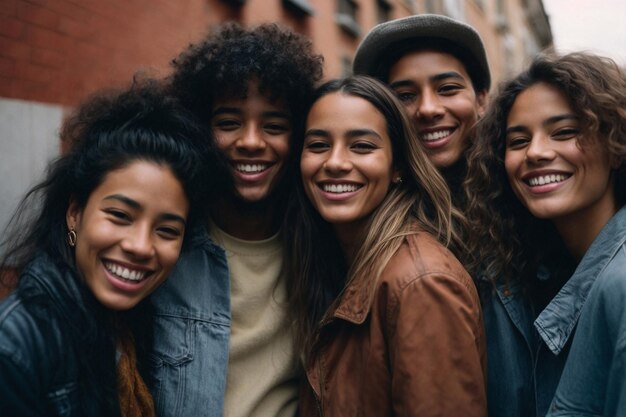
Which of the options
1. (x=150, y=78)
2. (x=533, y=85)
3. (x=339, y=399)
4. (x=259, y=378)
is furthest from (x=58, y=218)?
(x=533, y=85)

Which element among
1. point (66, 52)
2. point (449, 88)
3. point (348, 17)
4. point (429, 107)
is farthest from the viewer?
point (348, 17)

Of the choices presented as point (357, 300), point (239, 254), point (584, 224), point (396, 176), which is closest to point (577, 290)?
point (584, 224)

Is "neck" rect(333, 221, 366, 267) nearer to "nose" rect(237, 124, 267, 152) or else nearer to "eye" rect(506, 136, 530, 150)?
"nose" rect(237, 124, 267, 152)

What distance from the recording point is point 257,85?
2.63 metres

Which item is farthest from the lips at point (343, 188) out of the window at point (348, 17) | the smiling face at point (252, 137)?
the window at point (348, 17)

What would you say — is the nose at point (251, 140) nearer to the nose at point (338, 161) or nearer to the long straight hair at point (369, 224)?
the long straight hair at point (369, 224)

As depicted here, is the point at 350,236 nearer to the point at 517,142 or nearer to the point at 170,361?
the point at 517,142

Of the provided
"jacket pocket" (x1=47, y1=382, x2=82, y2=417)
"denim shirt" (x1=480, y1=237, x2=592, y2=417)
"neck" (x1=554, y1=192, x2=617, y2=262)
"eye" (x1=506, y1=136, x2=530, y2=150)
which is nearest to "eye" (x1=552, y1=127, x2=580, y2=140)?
"eye" (x1=506, y1=136, x2=530, y2=150)

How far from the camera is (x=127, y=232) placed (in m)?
1.98

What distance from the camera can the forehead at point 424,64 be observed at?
118 inches

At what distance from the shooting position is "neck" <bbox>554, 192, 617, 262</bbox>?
2104mm

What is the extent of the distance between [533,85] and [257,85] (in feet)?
4.00

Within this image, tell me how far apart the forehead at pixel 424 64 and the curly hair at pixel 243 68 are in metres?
0.47

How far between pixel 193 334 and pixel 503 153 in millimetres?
1542
